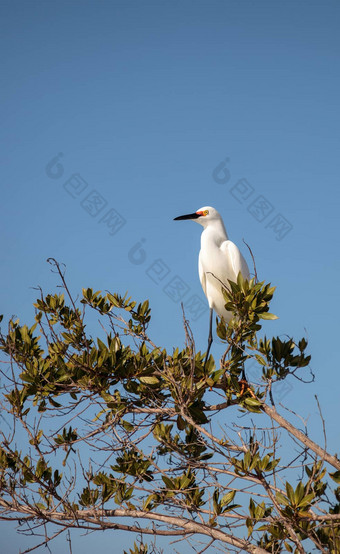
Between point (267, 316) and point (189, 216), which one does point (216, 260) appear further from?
point (267, 316)

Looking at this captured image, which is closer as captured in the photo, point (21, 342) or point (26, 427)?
point (26, 427)

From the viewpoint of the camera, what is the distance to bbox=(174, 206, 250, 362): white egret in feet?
16.1

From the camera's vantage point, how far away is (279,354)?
369 cm

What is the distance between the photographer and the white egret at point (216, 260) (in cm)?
492

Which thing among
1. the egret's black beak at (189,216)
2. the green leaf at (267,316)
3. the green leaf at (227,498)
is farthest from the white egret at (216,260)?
the green leaf at (227,498)

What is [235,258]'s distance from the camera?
4875mm

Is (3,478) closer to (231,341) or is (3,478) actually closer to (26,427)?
(26,427)

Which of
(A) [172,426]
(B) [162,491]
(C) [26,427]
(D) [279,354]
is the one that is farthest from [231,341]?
(C) [26,427]

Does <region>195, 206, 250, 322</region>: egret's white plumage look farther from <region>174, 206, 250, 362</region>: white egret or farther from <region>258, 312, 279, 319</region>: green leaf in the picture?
<region>258, 312, 279, 319</region>: green leaf

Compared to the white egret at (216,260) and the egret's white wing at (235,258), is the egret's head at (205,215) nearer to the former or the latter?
the white egret at (216,260)

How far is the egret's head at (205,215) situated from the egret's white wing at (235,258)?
0.42 m

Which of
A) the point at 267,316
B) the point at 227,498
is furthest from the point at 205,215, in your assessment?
the point at 227,498

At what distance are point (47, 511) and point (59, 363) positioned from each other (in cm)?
108

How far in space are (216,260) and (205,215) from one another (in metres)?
0.68
